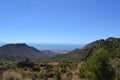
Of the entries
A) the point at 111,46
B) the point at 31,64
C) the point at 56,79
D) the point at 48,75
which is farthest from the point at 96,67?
the point at 111,46

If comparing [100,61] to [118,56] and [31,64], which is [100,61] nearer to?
[118,56]

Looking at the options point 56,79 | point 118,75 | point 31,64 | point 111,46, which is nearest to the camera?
point 118,75

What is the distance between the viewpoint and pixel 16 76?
135 ft

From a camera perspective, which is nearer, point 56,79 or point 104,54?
point 104,54

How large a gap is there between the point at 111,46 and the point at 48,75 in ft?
133

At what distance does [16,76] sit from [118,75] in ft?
48.7

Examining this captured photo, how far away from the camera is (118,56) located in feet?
253

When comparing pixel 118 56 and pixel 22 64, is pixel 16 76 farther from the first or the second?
pixel 22 64

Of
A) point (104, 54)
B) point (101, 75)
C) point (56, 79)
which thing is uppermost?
point (104, 54)

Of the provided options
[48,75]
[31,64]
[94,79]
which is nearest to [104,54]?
[94,79]

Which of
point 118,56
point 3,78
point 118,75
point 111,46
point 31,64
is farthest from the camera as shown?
point 111,46

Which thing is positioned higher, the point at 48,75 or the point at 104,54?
the point at 104,54

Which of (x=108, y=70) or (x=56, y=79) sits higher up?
(x=108, y=70)

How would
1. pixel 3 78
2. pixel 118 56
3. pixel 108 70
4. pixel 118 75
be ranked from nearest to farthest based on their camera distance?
pixel 108 70 → pixel 118 75 → pixel 3 78 → pixel 118 56
